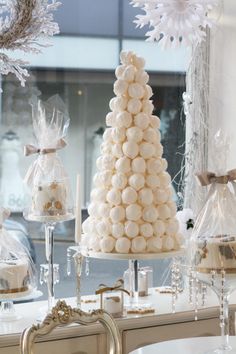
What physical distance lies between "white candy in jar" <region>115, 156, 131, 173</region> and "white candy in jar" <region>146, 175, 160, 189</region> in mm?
80

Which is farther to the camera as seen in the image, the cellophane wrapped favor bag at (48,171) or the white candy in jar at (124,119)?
the cellophane wrapped favor bag at (48,171)

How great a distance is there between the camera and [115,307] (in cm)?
267

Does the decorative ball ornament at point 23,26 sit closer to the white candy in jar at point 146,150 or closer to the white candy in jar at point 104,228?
the white candy in jar at point 146,150

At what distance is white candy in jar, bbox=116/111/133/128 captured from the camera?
2443 mm

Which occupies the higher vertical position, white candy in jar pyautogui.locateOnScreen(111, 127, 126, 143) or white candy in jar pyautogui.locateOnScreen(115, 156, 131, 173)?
white candy in jar pyautogui.locateOnScreen(111, 127, 126, 143)

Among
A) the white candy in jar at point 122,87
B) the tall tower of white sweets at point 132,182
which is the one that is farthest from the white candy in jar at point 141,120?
the white candy in jar at point 122,87

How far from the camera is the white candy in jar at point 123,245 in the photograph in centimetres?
241

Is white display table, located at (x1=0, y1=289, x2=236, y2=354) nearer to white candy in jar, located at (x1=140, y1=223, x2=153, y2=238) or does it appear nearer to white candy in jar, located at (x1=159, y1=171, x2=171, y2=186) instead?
white candy in jar, located at (x1=140, y1=223, x2=153, y2=238)

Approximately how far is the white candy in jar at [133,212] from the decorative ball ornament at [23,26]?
0.69 metres

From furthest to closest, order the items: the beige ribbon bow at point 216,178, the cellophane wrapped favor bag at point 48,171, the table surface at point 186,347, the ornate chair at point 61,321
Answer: the cellophane wrapped favor bag at point 48,171, the beige ribbon bow at point 216,178, the table surface at point 186,347, the ornate chair at point 61,321

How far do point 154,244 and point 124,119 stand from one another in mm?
462

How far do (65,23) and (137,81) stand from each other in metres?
0.93

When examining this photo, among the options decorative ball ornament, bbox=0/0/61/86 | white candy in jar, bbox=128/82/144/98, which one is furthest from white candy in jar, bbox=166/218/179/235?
decorative ball ornament, bbox=0/0/61/86

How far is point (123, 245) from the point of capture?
2.41m
